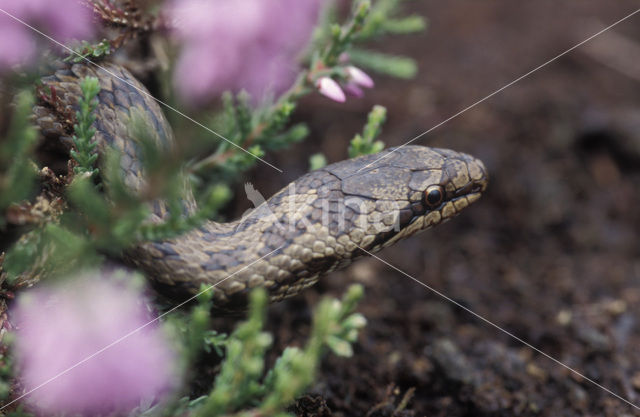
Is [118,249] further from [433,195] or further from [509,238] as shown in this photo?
[509,238]

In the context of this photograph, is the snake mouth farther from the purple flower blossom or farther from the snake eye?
the purple flower blossom

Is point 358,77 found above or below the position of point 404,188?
above

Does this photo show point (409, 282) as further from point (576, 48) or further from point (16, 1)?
point (576, 48)

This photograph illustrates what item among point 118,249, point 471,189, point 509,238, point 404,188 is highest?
point 118,249

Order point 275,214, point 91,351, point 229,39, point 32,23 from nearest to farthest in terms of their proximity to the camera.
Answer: point 91,351 → point 229,39 → point 32,23 → point 275,214

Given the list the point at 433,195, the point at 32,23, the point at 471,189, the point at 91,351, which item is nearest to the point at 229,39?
the point at 32,23

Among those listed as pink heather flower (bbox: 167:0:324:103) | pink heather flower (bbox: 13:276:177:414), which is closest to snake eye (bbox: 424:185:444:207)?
pink heather flower (bbox: 167:0:324:103)

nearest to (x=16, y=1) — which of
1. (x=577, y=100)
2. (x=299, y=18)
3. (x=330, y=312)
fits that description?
(x=299, y=18)
